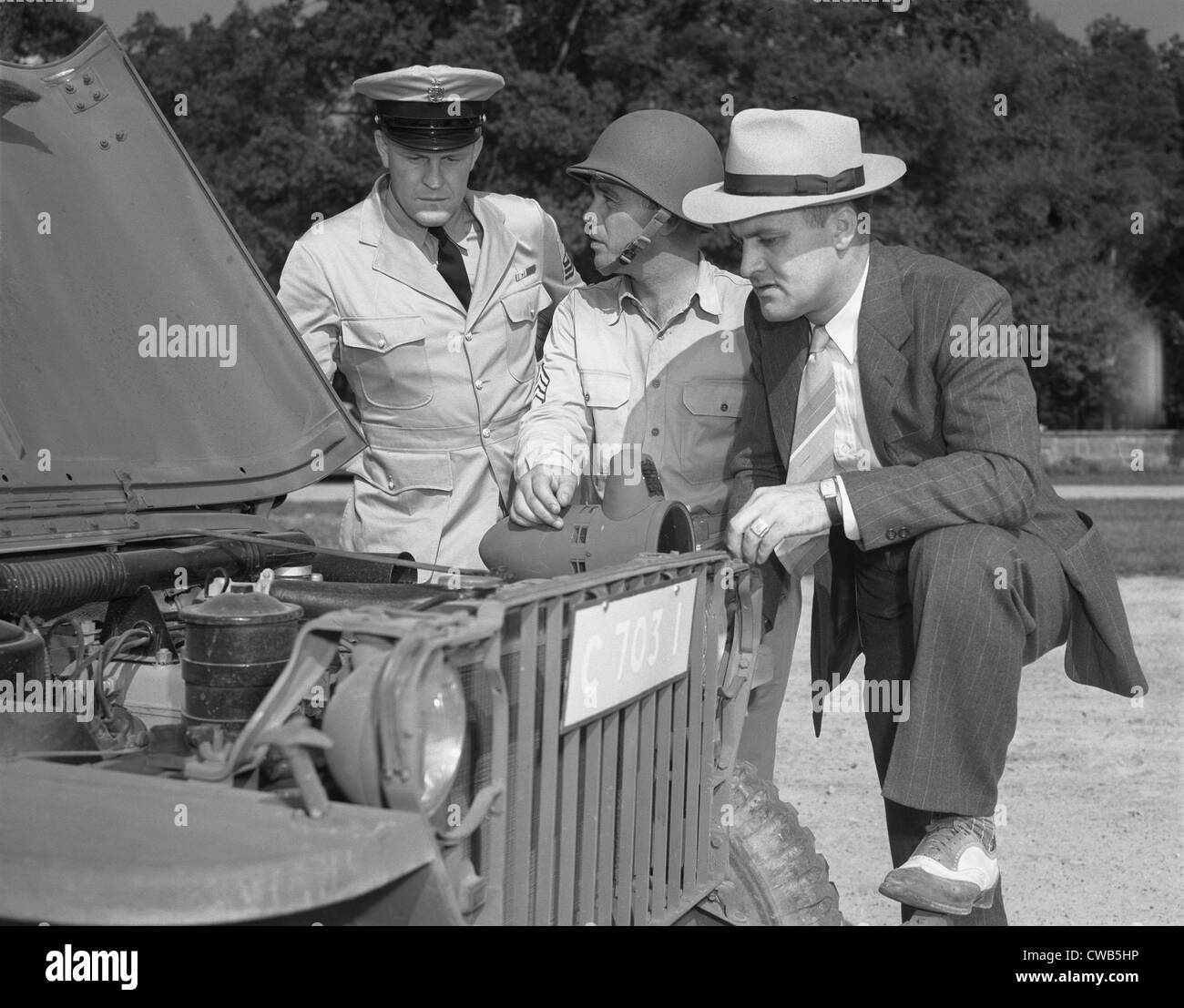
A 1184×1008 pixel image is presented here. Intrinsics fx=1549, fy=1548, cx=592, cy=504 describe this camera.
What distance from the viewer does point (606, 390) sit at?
14.0ft

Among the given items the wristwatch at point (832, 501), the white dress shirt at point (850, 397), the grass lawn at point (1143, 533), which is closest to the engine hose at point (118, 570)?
the wristwatch at point (832, 501)

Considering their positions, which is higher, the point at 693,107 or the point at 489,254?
the point at 693,107

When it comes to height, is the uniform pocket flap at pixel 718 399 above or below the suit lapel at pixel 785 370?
below

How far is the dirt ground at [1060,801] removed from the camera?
521cm

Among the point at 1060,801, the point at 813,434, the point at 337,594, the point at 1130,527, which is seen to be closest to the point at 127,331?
the point at 337,594

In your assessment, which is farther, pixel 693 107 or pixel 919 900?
pixel 693 107

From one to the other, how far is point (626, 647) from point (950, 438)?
114 centimetres

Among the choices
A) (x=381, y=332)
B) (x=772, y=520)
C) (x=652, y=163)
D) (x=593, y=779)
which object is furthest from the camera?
(x=381, y=332)

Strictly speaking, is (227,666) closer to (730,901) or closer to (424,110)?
(730,901)

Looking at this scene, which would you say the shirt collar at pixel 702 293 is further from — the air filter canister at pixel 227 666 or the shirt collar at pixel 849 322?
the air filter canister at pixel 227 666

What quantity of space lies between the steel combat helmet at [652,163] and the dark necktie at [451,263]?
642mm

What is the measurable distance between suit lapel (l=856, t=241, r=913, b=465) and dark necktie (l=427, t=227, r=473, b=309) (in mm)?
1543

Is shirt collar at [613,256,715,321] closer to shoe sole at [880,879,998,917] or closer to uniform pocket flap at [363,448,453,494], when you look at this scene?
uniform pocket flap at [363,448,453,494]

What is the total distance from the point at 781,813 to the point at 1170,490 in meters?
19.4
